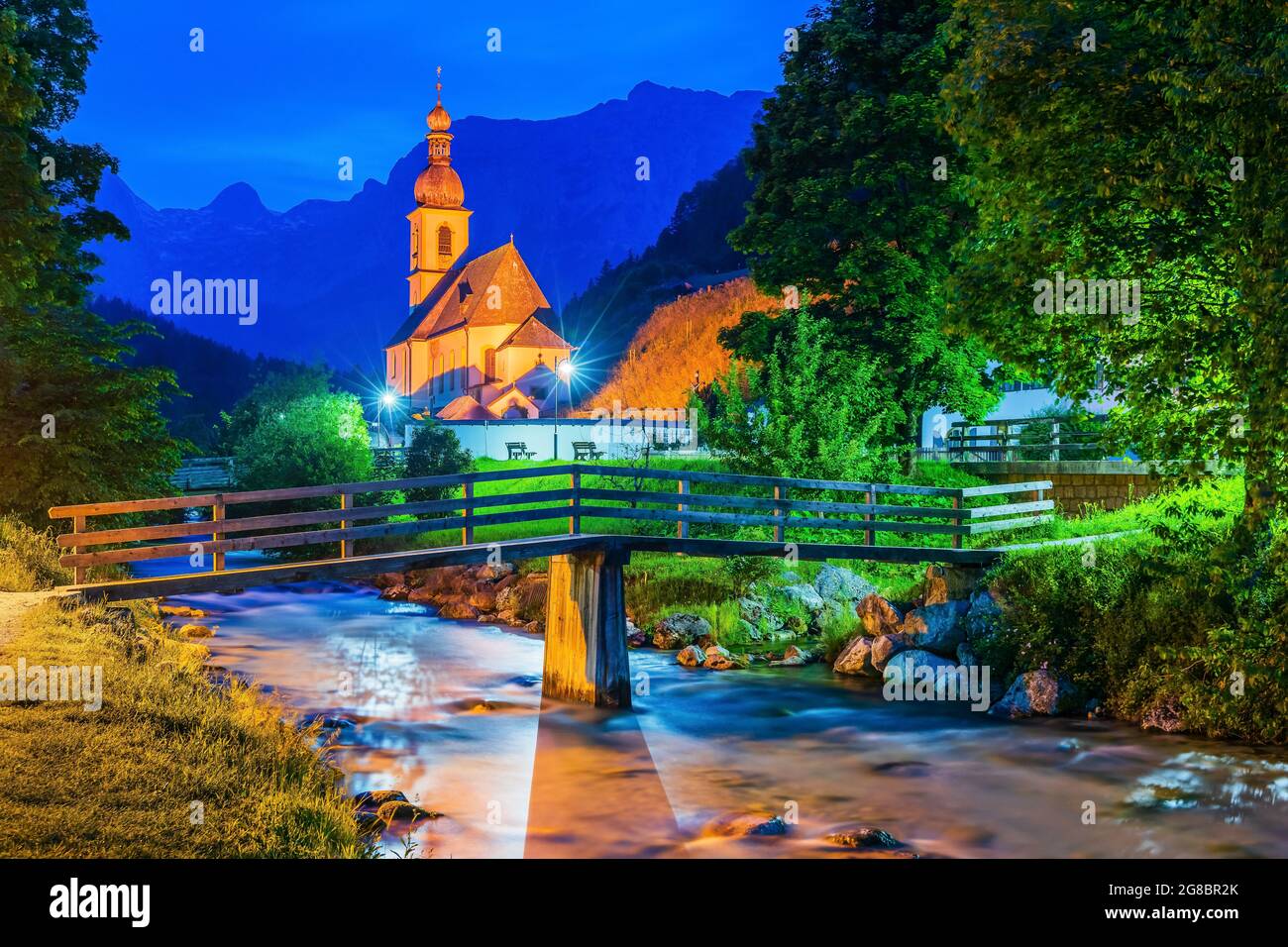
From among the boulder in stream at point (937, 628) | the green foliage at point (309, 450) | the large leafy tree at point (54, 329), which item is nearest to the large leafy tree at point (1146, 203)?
the boulder in stream at point (937, 628)

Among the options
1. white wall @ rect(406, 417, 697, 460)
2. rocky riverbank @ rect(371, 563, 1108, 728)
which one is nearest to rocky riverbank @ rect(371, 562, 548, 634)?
rocky riverbank @ rect(371, 563, 1108, 728)

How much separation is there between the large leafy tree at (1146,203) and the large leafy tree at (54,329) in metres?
14.6

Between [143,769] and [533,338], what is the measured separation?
A: 8341 cm

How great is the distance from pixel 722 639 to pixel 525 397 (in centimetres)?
5776

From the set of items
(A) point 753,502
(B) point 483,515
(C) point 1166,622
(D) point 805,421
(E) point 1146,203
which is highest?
(E) point 1146,203

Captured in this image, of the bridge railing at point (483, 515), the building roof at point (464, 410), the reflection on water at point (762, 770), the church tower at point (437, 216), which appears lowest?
the reflection on water at point (762, 770)

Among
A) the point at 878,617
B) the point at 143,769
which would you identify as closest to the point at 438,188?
the point at 878,617

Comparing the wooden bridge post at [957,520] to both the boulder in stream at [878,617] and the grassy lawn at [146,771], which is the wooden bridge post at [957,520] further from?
the grassy lawn at [146,771]

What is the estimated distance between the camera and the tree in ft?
89.4

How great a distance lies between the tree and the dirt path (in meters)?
15.6

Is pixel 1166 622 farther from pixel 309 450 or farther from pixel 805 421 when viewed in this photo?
pixel 309 450

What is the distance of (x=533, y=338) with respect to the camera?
93312 mm

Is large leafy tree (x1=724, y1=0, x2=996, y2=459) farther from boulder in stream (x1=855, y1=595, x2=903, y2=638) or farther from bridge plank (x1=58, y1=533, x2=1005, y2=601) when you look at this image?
bridge plank (x1=58, y1=533, x2=1005, y2=601)

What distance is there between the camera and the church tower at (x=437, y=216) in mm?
111062
